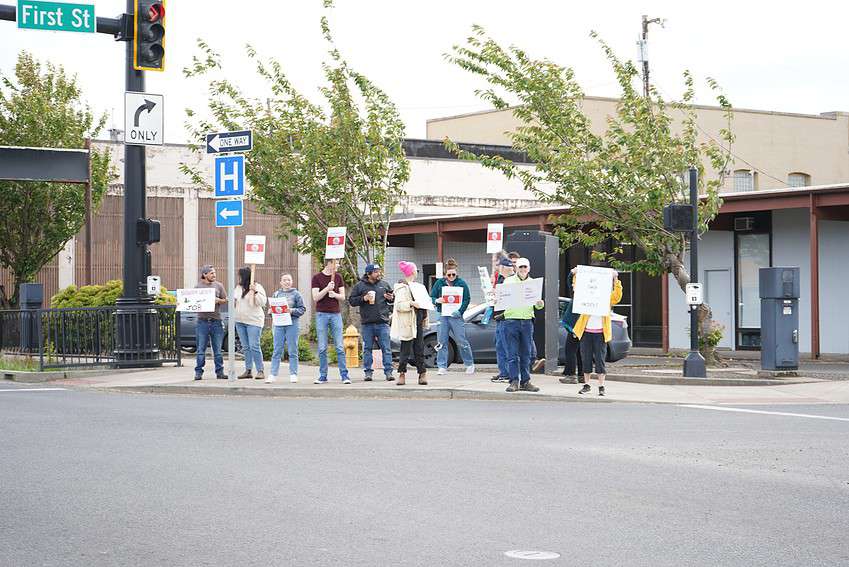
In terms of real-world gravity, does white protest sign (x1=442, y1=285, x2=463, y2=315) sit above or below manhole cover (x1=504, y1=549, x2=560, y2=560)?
above

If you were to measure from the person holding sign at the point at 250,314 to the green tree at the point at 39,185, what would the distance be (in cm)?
1702

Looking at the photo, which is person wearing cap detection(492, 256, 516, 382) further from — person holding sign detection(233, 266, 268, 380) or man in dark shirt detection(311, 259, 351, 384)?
person holding sign detection(233, 266, 268, 380)

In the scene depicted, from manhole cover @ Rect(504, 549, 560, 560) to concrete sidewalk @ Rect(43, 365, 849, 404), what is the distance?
9547 millimetres

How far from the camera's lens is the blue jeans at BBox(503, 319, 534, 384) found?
16.6 meters

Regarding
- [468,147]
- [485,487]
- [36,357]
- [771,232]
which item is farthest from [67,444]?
[468,147]

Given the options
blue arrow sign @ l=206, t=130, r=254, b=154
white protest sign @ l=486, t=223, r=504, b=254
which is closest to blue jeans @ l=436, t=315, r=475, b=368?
white protest sign @ l=486, t=223, r=504, b=254

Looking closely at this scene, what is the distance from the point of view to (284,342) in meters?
18.7

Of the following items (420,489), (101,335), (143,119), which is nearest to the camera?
(420,489)

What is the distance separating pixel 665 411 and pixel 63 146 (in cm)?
2539

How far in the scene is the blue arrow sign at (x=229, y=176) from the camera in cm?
1811

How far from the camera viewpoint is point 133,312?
2122 centimetres

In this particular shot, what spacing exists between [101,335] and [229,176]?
509 centimetres

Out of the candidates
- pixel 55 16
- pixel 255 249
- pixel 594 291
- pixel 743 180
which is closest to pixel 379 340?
pixel 255 249

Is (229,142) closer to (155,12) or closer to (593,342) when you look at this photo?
(155,12)
